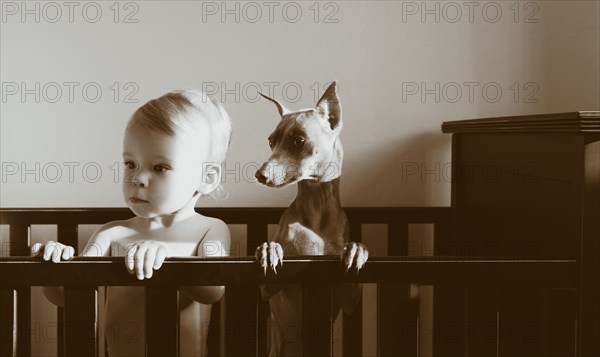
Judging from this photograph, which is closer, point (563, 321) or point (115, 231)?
point (563, 321)

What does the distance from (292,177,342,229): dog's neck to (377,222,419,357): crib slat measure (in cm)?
24

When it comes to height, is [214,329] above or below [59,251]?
below

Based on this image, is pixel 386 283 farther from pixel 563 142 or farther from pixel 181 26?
pixel 181 26

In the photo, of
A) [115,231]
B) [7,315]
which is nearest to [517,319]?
[115,231]

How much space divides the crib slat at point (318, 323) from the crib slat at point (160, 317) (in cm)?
18

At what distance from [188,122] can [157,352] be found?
39cm

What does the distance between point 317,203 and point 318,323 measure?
0.90 feet

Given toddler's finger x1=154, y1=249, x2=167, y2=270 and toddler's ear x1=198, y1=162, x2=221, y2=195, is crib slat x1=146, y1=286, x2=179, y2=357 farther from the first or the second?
toddler's ear x1=198, y1=162, x2=221, y2=195

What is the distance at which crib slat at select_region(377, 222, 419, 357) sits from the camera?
949 mm

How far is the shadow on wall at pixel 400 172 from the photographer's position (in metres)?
1.70

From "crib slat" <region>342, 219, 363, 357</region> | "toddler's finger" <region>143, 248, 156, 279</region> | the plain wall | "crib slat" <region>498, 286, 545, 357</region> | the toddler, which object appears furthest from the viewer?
the plain wall

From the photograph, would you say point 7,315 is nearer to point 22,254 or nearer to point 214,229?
point 214,229

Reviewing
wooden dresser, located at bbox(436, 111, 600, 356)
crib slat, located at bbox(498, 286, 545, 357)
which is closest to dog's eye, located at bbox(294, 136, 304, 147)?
wooden dresser, located at bbox(436, 111, 600, 356)

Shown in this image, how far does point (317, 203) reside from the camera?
1176 millimetres
